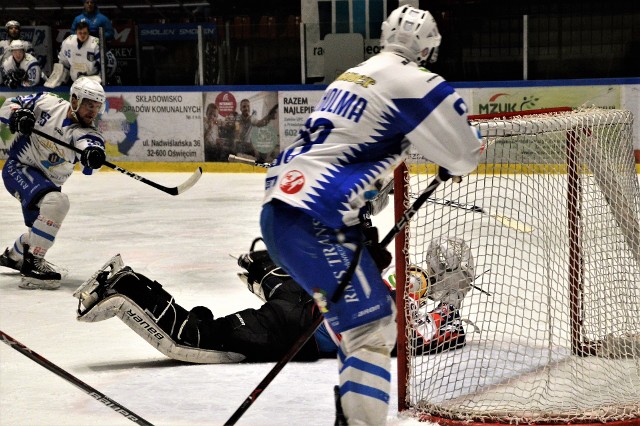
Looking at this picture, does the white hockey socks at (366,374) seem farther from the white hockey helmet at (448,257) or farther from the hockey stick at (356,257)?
the white hockey helmet at (448,257)

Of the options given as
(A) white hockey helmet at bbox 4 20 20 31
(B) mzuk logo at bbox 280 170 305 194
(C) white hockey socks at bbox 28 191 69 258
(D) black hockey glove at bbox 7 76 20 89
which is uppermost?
(A) white hockey helmet at bbox 4 20 20 31

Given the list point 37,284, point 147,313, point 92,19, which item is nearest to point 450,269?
point 147,313

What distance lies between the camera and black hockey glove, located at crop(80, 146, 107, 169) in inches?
207

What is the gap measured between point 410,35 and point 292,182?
0.45 metres

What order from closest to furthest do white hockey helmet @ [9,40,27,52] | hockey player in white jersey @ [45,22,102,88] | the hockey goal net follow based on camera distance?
1. the hockey goal net
2. hockey player in white jersey @ [45,22,102,88]
3. white hockey helmet @ [9,40,27,52]

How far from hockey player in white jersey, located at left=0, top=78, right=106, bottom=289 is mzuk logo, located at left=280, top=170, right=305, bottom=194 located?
285 centimetres

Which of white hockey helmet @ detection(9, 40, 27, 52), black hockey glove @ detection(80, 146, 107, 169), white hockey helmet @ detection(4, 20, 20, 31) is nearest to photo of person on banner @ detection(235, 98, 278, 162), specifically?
white hockey helmet @ detection(9, 40, 27, 52)

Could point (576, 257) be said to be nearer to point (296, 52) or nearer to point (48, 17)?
point (296, 52)

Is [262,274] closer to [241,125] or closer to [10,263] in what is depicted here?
[10,263]

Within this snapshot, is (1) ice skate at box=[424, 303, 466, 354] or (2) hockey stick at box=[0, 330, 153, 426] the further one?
(1) ice skate at box=[424, 303, 466, 354]

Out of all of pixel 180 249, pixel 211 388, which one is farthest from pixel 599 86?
pixel 211 388

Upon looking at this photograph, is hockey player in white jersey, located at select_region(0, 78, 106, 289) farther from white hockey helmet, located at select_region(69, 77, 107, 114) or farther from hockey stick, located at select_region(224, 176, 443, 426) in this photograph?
hockey stick, located at select_region(224, 176, 443, 426)

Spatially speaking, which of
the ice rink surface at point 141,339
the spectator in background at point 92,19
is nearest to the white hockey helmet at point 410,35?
the ice rink surface at point 141,339

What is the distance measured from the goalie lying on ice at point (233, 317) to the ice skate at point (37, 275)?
1602mm
